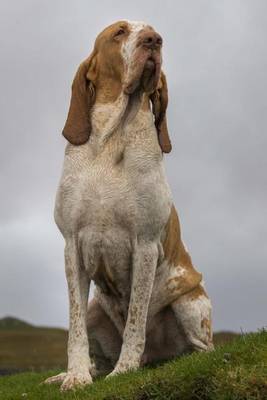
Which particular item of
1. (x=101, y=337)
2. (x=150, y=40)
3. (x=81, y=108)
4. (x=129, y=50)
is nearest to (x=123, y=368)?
(x=101, y=337)

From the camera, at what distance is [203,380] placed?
773 centimetres

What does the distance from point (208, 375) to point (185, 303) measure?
2.21 m

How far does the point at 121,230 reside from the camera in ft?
29.7

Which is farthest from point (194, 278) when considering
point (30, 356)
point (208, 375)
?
point (30, 356)

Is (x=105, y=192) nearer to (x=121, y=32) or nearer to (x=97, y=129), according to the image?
(x=97, y=129)

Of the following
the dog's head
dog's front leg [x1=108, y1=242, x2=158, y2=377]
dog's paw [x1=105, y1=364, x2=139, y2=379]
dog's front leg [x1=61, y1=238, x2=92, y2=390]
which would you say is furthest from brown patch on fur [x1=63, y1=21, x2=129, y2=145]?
dog's paw [x1=105, y1=364, x2=139, y2=379]

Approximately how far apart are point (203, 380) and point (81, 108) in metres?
3.37

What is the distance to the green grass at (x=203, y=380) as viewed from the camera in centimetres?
744

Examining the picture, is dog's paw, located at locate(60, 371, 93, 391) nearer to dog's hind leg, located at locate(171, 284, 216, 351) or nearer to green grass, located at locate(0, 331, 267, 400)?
green grass, located at locate(0, 331, 267, 400)

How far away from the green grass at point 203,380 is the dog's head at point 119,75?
2538 millimetres

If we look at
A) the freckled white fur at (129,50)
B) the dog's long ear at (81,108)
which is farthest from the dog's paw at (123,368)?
the freckled white fur at (129,50)

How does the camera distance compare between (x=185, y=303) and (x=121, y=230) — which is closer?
(x=121, y=230)

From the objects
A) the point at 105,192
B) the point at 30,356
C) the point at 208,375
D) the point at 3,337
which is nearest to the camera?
the point at 208,375

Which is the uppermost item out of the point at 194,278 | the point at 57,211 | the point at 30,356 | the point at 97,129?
the point at 97,129
